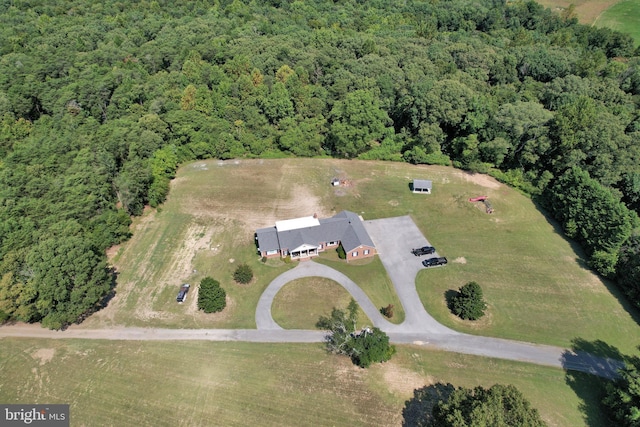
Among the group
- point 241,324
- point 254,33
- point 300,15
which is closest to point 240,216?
point 241,324

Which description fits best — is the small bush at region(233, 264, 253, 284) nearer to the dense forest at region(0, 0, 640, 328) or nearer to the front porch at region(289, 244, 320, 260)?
the front porch at region(289, 244, 320, 260)

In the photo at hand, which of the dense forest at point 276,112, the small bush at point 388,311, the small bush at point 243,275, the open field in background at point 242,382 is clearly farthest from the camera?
the dense forest at point 276,112

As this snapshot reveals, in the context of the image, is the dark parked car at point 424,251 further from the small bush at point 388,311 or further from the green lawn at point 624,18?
the green lawn at point 624,18

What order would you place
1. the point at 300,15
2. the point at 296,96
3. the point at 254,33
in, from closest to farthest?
the point at 296,96
the point at 254,33
the point at 300,15

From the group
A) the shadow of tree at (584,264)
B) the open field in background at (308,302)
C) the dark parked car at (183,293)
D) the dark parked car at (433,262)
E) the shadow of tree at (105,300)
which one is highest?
the shadow of tree at (584,264)

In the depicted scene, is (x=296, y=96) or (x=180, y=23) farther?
(x=180, y=23)

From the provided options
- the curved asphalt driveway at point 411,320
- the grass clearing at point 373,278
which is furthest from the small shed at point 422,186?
the grass clearing at point 373,278

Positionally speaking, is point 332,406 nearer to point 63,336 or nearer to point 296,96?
point 63,336

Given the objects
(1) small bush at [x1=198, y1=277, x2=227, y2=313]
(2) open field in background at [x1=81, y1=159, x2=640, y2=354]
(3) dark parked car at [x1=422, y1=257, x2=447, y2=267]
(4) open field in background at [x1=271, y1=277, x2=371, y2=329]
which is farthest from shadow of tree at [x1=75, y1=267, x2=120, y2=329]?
(3) dark parked car at [x1=422, y1=257, x2=447, y2=267]
